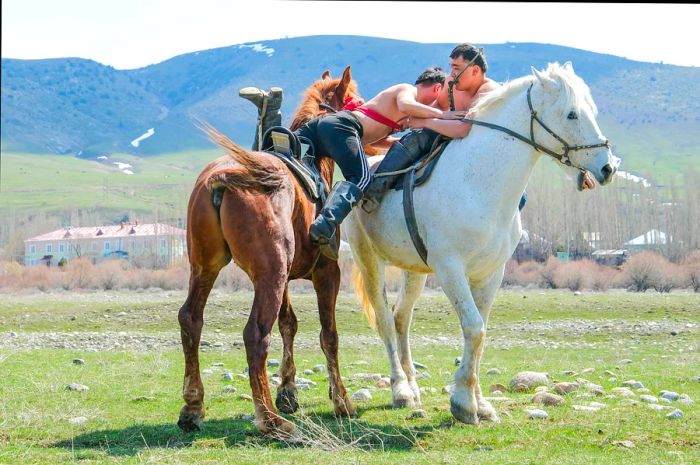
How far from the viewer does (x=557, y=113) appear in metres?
8.78

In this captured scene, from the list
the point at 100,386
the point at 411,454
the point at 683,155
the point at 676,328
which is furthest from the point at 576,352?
the point at 683,155

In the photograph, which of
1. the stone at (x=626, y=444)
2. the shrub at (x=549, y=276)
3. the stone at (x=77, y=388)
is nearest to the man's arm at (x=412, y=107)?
the stone at (x=626, y=444)

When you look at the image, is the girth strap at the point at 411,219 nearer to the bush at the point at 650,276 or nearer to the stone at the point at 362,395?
the stone at the point at 362,395

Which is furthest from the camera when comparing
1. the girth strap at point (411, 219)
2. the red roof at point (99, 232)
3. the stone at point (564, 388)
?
the red roof at point (99, 232)

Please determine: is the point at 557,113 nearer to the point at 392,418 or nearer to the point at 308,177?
the point at 308,177

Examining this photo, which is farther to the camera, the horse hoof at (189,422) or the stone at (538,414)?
the stone at (538,414)

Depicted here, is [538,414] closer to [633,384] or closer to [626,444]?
[626,444]

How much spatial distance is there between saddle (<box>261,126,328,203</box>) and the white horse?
35.4 inches

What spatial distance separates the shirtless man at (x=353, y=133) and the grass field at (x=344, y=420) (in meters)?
1.83

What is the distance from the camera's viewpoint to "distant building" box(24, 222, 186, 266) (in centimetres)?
8306

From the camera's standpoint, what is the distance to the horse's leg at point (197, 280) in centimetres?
825

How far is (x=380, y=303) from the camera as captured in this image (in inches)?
408

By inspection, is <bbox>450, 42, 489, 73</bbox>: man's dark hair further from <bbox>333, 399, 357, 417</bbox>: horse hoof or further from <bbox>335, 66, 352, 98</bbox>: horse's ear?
<bbox>333, 399, 357, 417</bbox>: horse hoof

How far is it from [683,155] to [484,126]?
179093 mm
